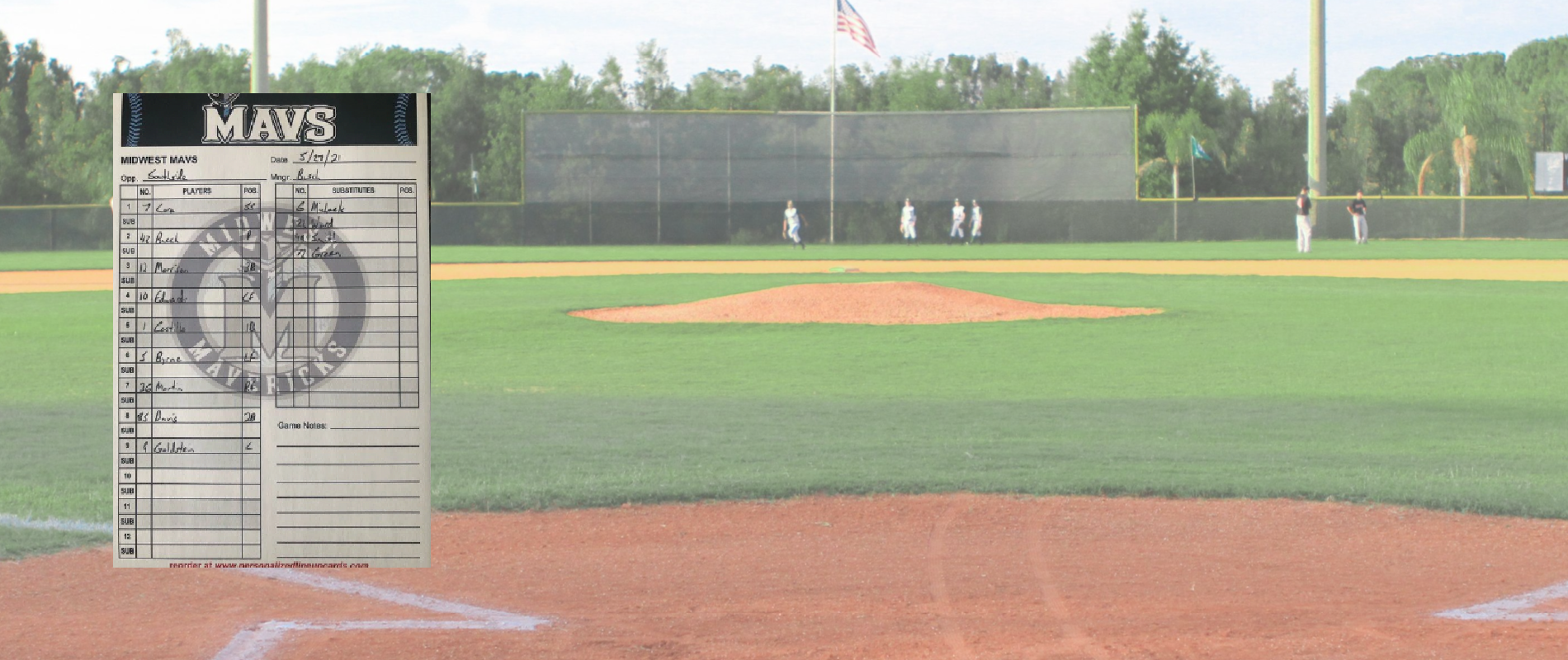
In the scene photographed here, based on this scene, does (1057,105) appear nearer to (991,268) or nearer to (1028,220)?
(1028,220)

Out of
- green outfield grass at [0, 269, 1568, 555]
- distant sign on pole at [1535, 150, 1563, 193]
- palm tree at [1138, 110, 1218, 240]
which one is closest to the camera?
green outfield grass at [0, 269, 1568, 555]

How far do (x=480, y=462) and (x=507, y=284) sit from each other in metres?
19.6

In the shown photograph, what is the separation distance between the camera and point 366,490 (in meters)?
2.89

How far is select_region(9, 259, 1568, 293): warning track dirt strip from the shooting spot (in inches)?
1113

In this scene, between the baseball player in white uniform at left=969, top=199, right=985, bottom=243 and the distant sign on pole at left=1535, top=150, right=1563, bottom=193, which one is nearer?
the baseball player in white uniform at left=969, top=199, right=985, bottom=243

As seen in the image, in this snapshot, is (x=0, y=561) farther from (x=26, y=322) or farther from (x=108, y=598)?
(x=26, y=322)

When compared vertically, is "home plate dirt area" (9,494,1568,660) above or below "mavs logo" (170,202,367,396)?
below

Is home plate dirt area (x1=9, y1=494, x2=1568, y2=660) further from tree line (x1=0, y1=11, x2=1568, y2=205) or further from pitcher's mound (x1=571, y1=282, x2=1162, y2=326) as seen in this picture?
tree line (x1=0, y1=11, x2=1568, y2=205)

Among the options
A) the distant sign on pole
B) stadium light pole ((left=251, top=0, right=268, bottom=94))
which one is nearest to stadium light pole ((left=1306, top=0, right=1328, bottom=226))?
the distant sign on pole

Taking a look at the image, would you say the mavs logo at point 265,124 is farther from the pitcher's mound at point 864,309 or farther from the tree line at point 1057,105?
the tree line at point 1057,105

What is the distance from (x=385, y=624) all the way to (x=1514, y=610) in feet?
12.1

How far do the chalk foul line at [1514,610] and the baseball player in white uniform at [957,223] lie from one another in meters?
41.0

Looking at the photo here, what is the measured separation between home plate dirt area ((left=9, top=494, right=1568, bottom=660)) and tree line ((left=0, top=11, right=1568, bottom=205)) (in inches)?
2072

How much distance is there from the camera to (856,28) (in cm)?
4100
